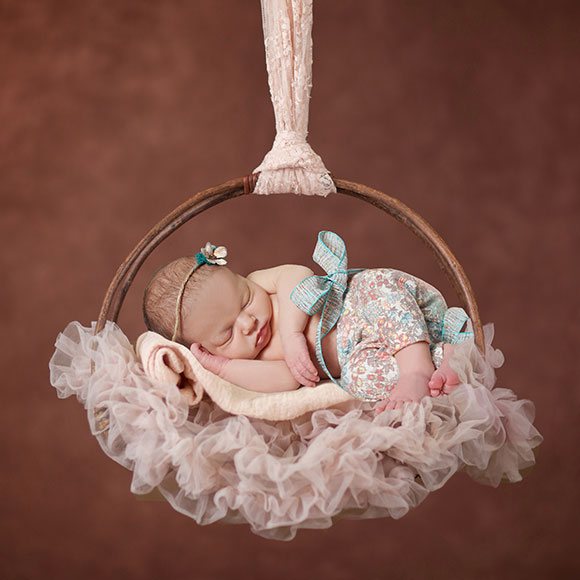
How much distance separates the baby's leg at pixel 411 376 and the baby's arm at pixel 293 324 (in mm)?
204

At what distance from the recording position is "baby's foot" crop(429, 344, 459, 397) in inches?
58.2

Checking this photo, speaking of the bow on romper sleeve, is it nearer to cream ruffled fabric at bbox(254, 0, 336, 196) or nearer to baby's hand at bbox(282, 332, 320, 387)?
baby's hand at bbox(282, 332, 320, 387)

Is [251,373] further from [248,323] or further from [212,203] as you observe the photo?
[212,203]

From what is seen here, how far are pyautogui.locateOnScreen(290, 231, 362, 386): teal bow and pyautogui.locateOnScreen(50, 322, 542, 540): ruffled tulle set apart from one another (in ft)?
0.95

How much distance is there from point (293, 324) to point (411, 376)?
1.02ft

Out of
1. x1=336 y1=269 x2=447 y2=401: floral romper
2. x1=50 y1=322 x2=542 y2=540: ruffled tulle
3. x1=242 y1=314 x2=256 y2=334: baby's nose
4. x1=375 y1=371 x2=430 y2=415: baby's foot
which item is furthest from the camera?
x1=242 y1=314 x2=256 y2=334: baby's nose

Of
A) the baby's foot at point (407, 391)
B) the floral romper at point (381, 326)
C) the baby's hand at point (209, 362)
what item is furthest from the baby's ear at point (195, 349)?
the baby's foot at point (407, 391)

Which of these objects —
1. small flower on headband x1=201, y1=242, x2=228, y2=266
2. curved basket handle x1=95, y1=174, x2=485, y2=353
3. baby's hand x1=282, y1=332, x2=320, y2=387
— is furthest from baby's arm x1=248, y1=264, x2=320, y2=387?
curved basket handle x1=95, y1=174, x2=485, y2=353

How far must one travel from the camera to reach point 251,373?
1.67 m

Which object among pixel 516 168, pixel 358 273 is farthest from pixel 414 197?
pixel 358 273

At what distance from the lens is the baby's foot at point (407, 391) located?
1469mm

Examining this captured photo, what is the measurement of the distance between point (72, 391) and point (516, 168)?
4.92 ft

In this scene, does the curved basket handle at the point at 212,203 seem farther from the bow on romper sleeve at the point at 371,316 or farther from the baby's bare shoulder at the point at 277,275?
the baby's bare shoulder at the point at 277,275

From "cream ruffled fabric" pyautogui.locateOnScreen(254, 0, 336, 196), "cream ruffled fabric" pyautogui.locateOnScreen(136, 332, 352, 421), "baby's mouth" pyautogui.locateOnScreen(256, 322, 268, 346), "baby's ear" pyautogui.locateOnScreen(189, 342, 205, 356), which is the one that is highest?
"cream ruffled fabric" pyautogui.locateOnScreen(254, 0, 336, 196)
